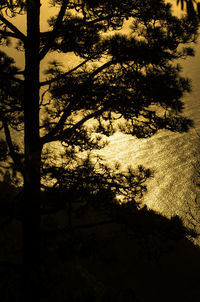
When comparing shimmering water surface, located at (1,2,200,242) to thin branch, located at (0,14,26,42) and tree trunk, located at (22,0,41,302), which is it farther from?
thin branch, located at (0,14,26,42)

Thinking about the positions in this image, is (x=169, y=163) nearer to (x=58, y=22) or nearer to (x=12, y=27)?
(x=58, y=22)

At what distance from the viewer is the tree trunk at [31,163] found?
390cm

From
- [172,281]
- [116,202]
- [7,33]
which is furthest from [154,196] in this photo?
[7,33]

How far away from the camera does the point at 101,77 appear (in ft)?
14.3

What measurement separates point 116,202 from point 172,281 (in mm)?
5712

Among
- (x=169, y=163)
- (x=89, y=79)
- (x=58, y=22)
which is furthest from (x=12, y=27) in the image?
(x=169, y=163)

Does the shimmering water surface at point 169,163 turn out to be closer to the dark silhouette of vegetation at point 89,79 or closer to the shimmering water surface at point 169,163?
the shimmering water surface at point 169,163

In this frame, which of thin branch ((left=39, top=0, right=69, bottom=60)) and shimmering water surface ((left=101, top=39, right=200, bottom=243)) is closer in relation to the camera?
thin branch ((left=39, top=0, right=69, bottom=60))

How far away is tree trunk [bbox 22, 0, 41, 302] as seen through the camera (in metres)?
3.90

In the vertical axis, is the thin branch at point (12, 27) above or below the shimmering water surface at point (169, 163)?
below

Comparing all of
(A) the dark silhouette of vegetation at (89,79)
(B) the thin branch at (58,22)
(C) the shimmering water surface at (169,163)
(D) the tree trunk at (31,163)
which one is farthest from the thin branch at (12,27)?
(C) the shimmering water surface at (169,163)

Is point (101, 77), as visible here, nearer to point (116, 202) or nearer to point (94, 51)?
point (94, 51)

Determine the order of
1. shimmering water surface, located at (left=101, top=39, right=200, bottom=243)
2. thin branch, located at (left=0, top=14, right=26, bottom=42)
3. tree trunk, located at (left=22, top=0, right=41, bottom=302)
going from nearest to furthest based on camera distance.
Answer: thin branch, located at (left=0, top=14, right=26, bottom=42), tree trunk, located at (left=22, top=0, right=41, bottom=302), shimmering water surface, located at (left=101, top=39, right=200, bottom=243)

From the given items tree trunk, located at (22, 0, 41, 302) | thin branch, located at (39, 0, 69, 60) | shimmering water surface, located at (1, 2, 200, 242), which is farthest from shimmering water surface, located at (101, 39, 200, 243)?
thin branch, located at (39, 0, 69, 60)
